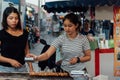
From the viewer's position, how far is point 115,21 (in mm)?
2611

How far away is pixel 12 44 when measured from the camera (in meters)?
2.02

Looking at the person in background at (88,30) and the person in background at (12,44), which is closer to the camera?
the person in background at (12,44)

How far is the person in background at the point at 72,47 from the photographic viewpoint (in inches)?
76.9

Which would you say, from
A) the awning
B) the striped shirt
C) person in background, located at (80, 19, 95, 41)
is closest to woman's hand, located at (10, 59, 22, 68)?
the striped shirt

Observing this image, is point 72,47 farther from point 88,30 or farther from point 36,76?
point 88,30

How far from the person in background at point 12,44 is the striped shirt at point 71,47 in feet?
0.82

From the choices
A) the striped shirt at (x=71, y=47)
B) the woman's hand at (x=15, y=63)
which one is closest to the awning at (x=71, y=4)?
the striped shirt at (x=71, y=47)

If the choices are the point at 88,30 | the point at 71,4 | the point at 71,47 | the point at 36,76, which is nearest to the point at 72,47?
the point at 71,47

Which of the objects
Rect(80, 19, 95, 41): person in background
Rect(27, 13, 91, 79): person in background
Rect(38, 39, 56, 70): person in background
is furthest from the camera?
Rect(80, 19, 95, 41): person in background

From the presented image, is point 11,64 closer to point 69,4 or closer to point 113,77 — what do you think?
point 69,4

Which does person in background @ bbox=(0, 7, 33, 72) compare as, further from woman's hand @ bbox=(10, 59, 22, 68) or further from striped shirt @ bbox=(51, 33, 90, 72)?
striped shirt @ bbox=(51, 33, 90, 72)

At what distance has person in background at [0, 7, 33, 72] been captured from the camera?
2.03 meters

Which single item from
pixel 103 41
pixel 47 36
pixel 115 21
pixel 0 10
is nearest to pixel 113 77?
pixel 103 41

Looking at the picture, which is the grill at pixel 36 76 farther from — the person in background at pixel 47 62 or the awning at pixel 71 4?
the awning at pixel 71 4
